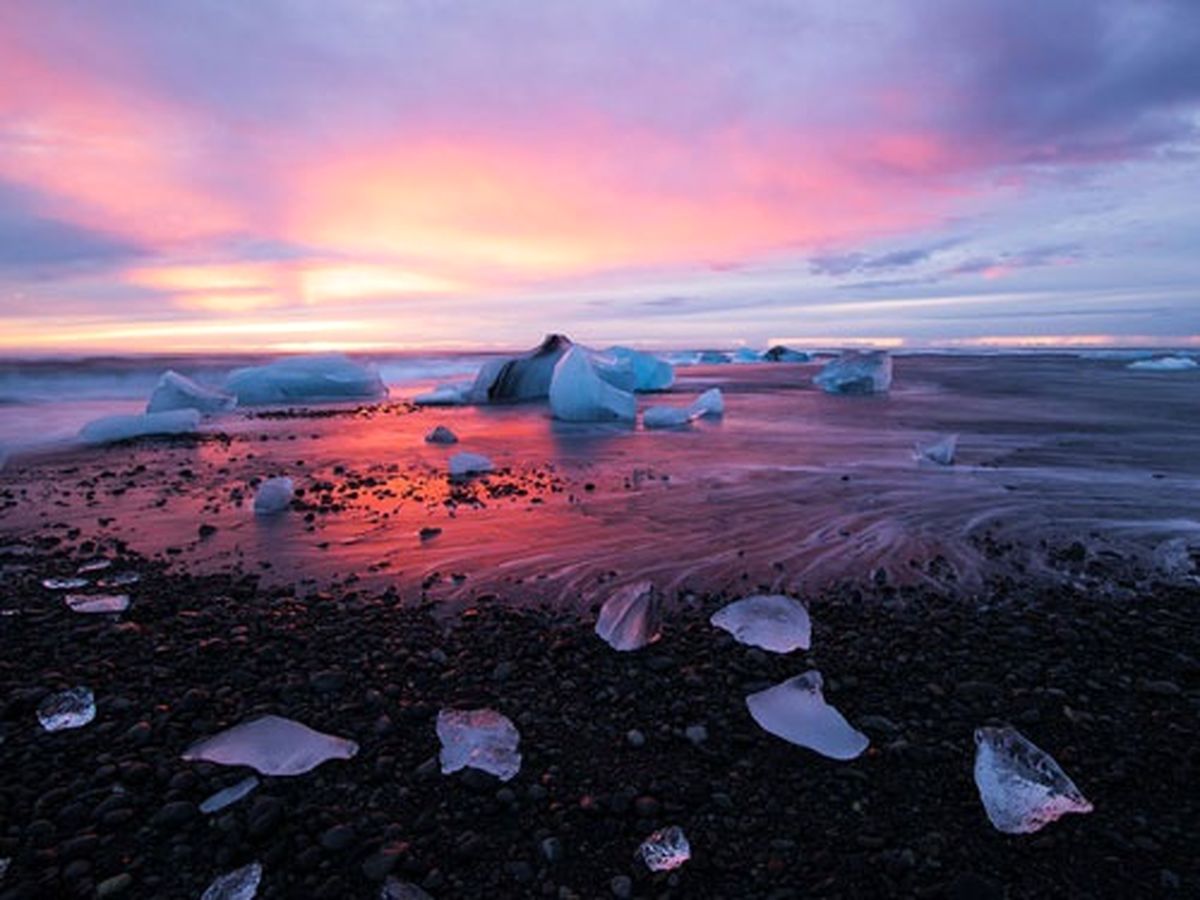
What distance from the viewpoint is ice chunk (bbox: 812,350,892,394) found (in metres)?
18.2

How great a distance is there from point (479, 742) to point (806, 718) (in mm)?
1038

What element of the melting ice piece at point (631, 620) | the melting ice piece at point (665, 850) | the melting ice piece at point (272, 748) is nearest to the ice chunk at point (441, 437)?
the melting ice piece at point (631, 620)

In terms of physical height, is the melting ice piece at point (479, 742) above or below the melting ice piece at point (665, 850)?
above

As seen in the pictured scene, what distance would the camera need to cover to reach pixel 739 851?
66.3 inches

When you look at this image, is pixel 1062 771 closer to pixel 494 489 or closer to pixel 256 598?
pixel 256 598

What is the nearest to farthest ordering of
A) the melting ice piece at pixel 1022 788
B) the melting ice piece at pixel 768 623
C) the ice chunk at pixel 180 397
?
the melting ice piece at pixel 1022 788 → the melting ice piece at pixel 768 623 → the ice chunk at pixel 180 397

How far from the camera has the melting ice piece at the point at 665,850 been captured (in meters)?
1.64

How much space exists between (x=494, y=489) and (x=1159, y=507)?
5.18 m

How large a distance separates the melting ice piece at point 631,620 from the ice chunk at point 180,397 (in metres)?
13.0

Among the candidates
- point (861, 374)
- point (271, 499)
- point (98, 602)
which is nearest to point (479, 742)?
point (98, 602)

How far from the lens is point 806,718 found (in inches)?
86.0

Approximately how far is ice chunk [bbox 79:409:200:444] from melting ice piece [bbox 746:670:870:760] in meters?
10.4

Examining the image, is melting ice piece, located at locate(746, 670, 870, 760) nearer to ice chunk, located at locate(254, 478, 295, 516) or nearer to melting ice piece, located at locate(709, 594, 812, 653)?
melting ice piece, located at locate(709, 594, 812, 653)

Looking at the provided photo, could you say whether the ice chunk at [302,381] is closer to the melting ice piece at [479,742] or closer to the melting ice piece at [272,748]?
the melting ice piece at [272,748]
